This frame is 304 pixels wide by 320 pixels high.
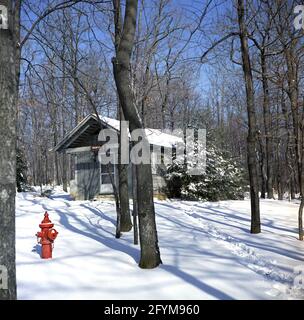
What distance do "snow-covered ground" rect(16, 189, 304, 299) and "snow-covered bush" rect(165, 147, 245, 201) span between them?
25.3 feet

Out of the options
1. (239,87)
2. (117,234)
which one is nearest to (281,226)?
(117,234)

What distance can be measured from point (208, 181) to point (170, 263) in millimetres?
13300

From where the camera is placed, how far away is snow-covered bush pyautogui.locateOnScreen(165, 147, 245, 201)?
747 inches

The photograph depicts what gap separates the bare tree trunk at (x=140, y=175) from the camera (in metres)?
5.76

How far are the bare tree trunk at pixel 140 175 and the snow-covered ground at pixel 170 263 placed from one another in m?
0.30

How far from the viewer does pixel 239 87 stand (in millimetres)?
29516
